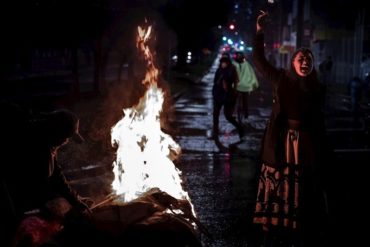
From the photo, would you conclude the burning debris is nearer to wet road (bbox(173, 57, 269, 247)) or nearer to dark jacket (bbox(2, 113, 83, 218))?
dark jacket (bbox(2, 113, 83, 218))

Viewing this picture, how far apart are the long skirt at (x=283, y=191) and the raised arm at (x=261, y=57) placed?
24.1 inches

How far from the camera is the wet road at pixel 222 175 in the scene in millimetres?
7010

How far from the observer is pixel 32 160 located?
4344mm

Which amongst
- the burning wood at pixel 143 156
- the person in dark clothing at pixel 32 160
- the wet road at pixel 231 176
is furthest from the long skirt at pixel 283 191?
the person in dark clothing at pixel 32 160

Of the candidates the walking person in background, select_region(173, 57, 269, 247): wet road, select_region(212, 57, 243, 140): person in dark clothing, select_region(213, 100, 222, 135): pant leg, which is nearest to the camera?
select_region(173, 57, 269, 247): wet road

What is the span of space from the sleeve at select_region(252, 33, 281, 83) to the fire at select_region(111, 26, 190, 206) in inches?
48.8

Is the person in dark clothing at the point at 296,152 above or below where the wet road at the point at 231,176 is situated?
above

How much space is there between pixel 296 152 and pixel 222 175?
4.33 metres

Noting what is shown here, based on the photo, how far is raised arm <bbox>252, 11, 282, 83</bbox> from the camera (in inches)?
237

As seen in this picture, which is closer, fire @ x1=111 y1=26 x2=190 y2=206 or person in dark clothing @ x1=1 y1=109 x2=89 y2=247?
person in dark clothing @ x1=1 y1=109 x2=89 y2=247

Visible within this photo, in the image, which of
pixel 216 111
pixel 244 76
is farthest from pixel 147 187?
pixel 244 76

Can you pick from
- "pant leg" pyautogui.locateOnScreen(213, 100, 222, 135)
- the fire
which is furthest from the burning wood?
"pant leg" pyautogui.locateOnScreen(213, 100, 222, 135)

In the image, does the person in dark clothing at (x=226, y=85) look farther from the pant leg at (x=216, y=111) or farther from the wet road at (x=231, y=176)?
the wet road at (x=231, y=176)

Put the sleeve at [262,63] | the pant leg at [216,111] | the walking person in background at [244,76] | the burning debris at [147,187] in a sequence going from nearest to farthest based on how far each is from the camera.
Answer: the burning debris at [147,187] → the sleeve at [262,63] → the pant leg at [216,111] → the walking person in background at [244,76]
